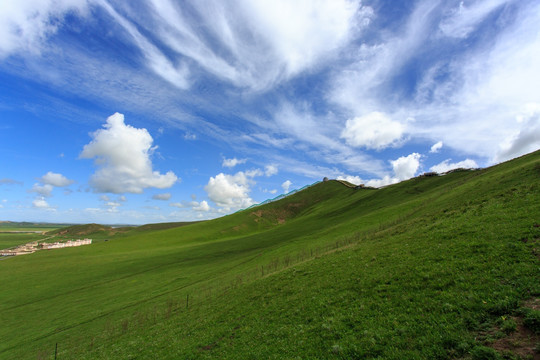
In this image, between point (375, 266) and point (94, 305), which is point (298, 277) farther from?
point (94, 305)

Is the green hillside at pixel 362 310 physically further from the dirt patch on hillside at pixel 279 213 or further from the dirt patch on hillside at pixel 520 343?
the dirt patch on hillside at pixel 279 213

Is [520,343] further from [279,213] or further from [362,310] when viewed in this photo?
[279,213]

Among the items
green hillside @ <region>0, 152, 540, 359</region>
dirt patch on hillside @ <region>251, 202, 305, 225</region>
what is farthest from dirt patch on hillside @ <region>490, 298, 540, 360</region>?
dirt patch on hillside @ <region>251, 202, 305, 225</region>

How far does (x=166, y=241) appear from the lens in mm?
127938

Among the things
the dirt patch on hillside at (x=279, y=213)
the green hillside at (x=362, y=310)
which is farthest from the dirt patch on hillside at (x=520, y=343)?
the dirt patch on hillside at (x=279, y=213)

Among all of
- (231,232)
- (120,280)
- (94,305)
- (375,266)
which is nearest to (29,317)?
(94,305)

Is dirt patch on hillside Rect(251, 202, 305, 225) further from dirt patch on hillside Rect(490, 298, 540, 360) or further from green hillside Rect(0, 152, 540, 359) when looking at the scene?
dirt patch on hillside Rect(490, 298, 540, 360)

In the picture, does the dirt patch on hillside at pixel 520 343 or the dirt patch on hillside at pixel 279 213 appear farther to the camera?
the dirt patch on hillside at pixel 279 213

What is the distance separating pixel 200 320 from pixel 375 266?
60.2 ft

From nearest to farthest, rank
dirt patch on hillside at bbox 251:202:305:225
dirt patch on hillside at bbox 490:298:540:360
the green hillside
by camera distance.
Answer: dirt patch on hillside at bbox 490:298:540:360 → the green hillside → dirt patch on hillside at bbox 251:202:305:225

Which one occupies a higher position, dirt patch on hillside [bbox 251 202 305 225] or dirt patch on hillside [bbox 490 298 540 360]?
dirt patch on hillside [bbox 251 202 305 225]

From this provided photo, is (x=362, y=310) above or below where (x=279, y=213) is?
below

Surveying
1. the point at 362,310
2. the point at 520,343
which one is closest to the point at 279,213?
the point at 362,310

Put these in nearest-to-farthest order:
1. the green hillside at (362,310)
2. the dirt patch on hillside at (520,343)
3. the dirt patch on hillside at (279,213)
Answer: the dirt patch on hillside at (520,343) → the green hillside at (362,310) → the dirt patch on hillside at (279,213)
